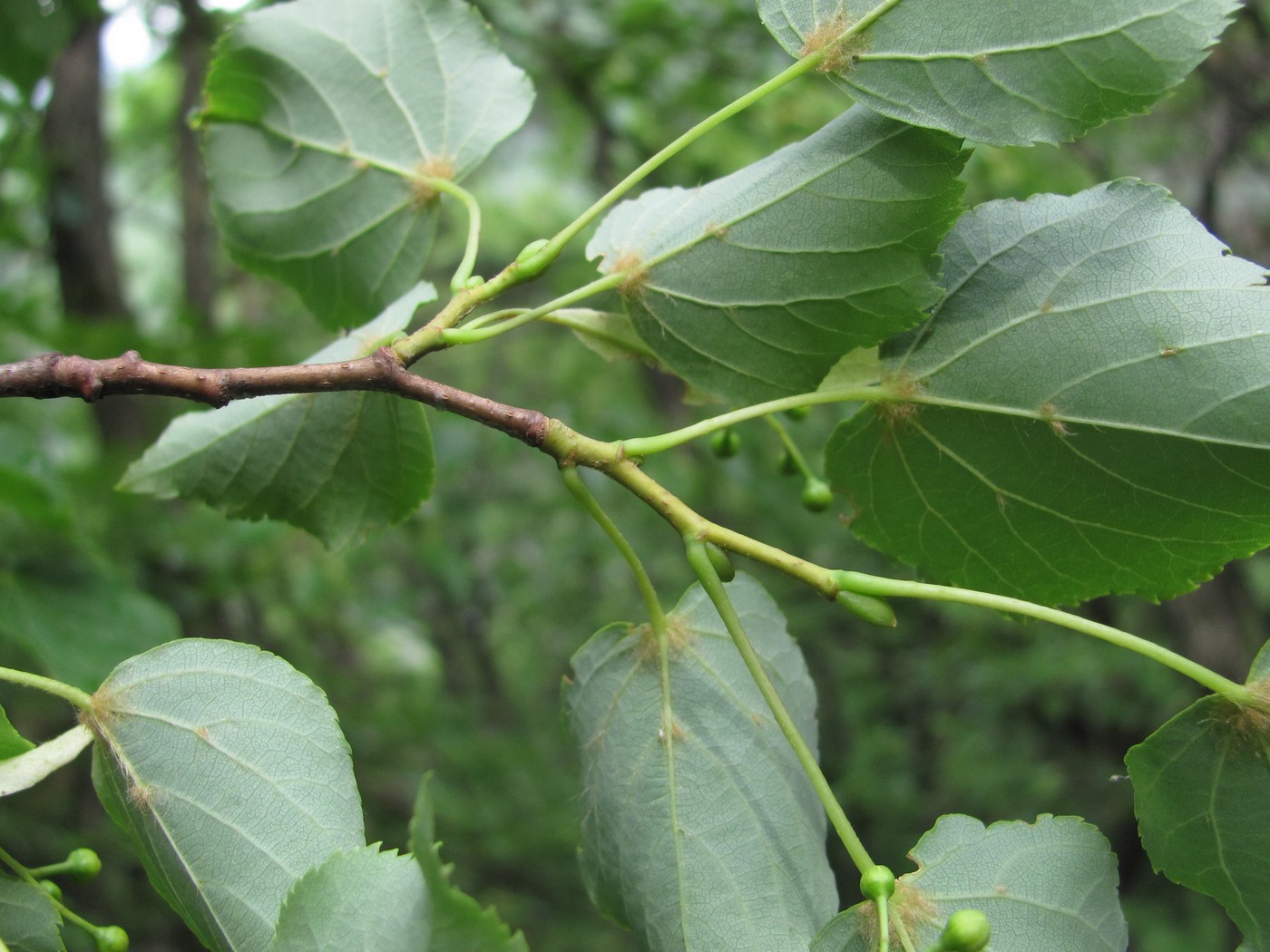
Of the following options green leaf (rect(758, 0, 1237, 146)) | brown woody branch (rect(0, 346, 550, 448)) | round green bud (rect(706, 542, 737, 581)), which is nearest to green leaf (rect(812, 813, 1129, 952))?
round green bud (rect(706, 542, 737, 581))

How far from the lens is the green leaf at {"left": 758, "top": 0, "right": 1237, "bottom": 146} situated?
36.5 inches

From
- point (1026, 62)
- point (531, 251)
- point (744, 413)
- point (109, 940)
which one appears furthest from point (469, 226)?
point (109, 940)

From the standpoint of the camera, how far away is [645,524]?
5043mm

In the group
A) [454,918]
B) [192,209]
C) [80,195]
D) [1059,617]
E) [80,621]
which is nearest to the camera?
[454,918]

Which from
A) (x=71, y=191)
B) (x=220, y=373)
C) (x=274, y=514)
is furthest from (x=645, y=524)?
(x=220, y=373)

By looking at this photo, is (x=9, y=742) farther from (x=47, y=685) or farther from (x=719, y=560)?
(x=719, y=560)

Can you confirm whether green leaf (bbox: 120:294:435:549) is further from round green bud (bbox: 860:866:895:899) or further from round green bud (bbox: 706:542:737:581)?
round green bud (bbox: 860:866:895:899)

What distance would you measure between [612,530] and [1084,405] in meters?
0.45

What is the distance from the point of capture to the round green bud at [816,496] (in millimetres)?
1246

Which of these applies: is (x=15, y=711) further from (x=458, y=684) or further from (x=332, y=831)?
(x=458, y=684)

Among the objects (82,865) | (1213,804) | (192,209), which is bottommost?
(192,209)

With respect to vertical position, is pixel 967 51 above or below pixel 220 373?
above

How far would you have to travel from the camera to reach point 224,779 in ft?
2.96

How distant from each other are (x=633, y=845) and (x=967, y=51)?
2.67ft
